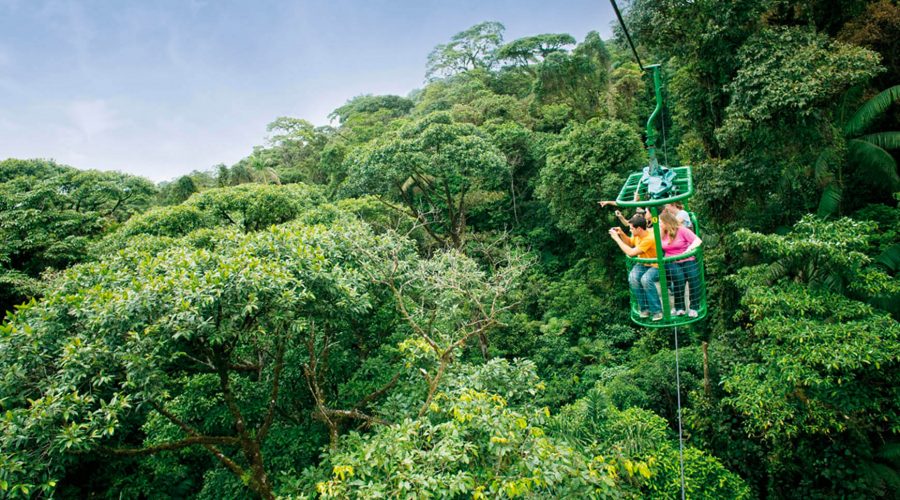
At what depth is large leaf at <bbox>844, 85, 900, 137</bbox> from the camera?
7.51m

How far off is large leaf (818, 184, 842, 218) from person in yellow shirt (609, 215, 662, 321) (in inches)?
241

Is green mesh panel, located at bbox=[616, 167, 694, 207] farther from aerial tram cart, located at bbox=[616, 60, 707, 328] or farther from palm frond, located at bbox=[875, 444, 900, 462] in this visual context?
palm frond, located at bbox=[875, 444, 900, 462]

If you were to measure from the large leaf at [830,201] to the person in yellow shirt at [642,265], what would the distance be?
6.11 metres

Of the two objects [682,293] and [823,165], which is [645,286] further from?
[823,165]

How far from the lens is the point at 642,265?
4422mm

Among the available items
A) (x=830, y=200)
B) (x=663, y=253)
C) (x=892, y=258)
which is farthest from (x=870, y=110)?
(x=663, y=253)

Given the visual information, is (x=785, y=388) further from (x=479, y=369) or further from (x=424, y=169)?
(x=424, y=169)

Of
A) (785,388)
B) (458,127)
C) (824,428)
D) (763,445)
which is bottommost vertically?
(763,445)

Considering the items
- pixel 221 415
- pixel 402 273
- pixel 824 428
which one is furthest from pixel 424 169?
pixel 824 428

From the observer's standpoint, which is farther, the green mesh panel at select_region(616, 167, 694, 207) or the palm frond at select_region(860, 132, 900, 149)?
the palm frond at select_region(860, 132, 900, 149)

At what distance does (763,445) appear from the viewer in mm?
6898

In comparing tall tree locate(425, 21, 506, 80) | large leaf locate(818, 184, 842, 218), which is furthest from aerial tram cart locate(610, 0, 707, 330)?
tall tree locate(425, 21, 506, 80)

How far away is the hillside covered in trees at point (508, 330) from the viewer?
3936 mm

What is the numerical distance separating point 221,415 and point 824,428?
26.4ft
